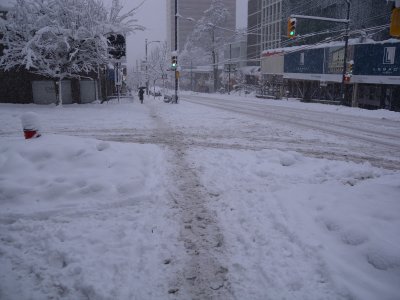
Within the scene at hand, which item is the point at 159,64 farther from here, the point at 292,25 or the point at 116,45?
the point at 292,25

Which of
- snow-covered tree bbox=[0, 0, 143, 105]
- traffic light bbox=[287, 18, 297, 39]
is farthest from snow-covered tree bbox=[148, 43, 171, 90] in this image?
traffic light bbox=[287, 18, 297, 39]

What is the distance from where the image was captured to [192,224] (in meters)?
Result: 5.26

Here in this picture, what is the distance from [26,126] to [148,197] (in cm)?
385

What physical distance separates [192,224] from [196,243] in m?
0.59

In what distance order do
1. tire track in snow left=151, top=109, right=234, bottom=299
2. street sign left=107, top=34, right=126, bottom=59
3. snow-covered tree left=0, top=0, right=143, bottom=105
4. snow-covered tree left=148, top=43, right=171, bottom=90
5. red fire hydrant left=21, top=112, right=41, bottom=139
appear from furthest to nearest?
snow-covered tree left=148, top=43, right=171, bottom=90
street sign left=107, top=34, right=126, bottom=59
snow-covered tree left=0, top=0, right=143, bottom=105
red fire hydrant left=21, top=112, right=41, bottom=139
tire track in snow left=151, top=109, right=234, bottom=299

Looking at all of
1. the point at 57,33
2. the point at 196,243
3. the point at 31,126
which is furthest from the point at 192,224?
the point at 57,33

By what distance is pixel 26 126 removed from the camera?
783cm

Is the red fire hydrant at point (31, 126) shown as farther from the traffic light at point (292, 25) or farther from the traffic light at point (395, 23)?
the traffic light at point (292, 25)

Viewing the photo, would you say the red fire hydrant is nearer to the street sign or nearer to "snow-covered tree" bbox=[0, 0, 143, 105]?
"snow-covered tree" bbox=[0, 0, 143, 105]

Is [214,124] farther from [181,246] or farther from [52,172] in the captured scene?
[181,246]

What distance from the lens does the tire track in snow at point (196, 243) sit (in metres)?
3.71

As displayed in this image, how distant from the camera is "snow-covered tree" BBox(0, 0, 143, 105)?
20.4m

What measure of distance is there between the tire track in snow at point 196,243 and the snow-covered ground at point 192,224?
0.8 inches

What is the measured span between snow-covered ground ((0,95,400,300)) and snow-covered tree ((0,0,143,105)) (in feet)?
48.2
